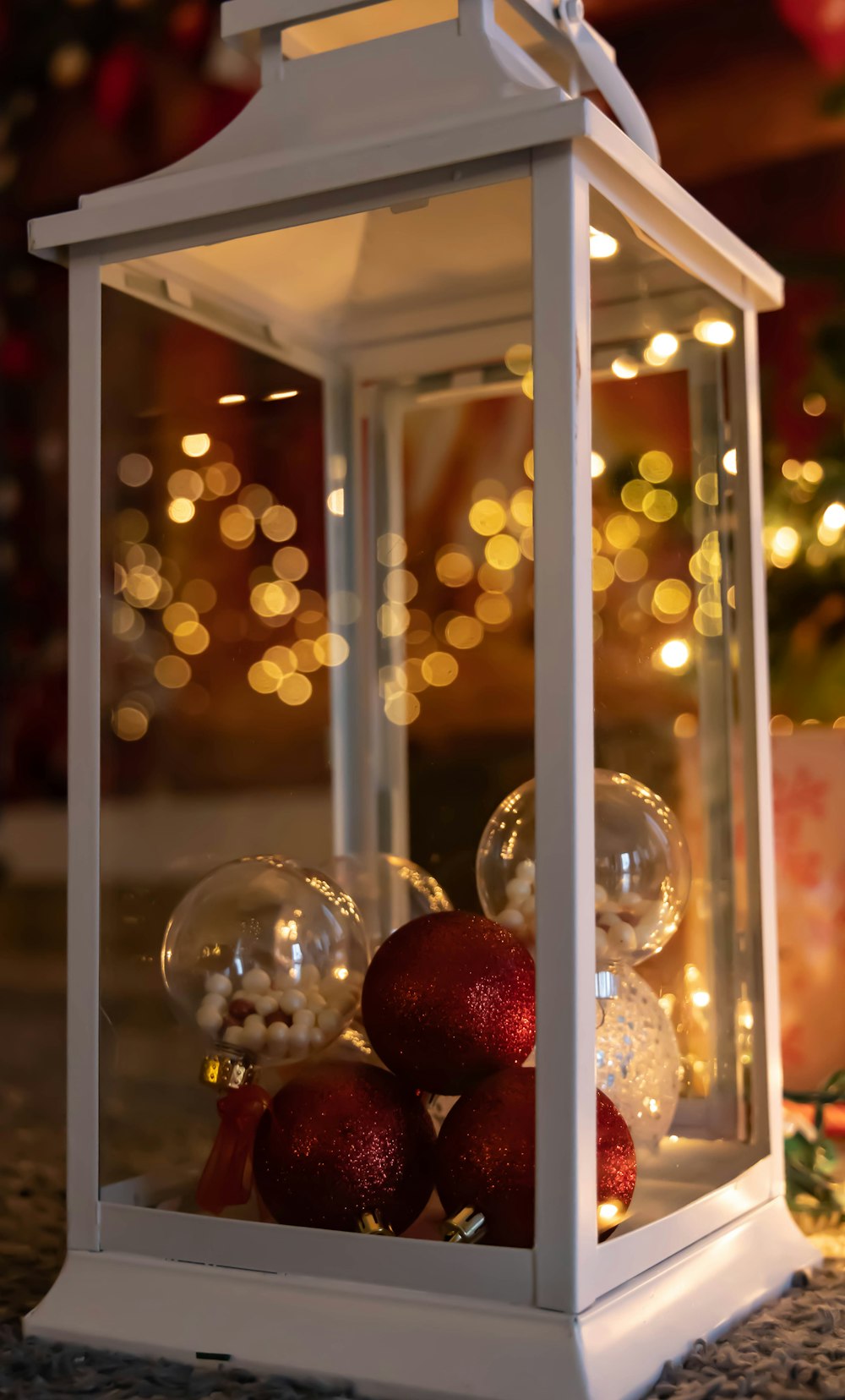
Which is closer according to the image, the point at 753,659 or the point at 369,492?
the point at 753,659

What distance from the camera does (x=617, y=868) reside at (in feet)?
2.43

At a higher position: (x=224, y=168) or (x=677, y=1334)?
(x=224, y=168)

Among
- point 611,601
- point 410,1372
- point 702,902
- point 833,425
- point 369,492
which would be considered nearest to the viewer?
point 410,1372

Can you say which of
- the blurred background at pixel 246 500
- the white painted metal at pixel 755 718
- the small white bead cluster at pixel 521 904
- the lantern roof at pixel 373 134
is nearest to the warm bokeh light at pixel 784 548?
the blurred background at pixel 246 500

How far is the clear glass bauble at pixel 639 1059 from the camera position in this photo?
747 mm

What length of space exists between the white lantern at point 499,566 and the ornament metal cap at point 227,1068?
28 mm

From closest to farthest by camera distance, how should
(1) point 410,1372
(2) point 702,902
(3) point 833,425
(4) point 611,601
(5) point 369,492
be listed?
(1) point 410,1372
(4) point 611,601
(2) point 702,902
(5) point 369,492
(3) point 833,425

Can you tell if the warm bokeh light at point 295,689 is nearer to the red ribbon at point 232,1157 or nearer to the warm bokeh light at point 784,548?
the red ribbon at point 232,1157

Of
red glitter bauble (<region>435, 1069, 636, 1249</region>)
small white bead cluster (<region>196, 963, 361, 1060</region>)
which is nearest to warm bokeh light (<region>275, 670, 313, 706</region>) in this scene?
small white bead cluster (<region>196, 963, 361, 1060</region>)

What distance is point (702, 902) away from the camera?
0.85 metres

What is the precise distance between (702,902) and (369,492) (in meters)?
0.39

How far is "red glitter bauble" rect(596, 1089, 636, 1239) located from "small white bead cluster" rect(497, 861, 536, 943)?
100 mm

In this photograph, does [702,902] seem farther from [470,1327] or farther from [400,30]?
[400,30]

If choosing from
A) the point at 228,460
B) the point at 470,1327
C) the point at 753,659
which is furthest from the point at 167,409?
the point at 470,1327
